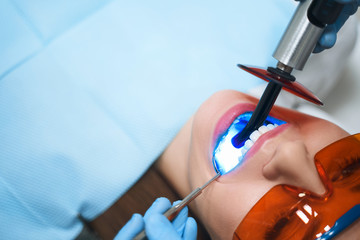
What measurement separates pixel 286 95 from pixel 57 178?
786mm

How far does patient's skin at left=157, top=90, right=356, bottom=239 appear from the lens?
0.60 meters

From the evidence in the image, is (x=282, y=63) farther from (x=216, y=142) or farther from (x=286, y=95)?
(x=286, y=95)

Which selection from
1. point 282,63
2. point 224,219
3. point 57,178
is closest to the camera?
point 282,63

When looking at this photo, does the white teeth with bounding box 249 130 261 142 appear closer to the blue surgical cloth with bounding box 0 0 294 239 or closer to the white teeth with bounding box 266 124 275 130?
the white teeth with bounding box 266 124 275 130

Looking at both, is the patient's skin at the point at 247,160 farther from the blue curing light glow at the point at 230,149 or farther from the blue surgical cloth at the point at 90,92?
the blue surgical cloth at the point at 90,92

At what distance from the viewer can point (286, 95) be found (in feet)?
3.34

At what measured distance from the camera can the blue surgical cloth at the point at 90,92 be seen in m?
0.85

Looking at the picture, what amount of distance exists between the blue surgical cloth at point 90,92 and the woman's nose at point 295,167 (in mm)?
390

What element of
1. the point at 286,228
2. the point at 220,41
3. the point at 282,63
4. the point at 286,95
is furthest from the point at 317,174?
the point at 220,41

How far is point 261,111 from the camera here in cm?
62

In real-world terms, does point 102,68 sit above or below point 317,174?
above

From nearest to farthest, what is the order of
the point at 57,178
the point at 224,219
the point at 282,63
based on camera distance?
1. the point at 282,63
2. the point at 224,219
3. the point at 57,178

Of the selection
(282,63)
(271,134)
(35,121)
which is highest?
(35,121)

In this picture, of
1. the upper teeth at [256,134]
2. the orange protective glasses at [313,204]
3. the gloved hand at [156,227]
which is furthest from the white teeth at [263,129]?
the gloved hand at [156,227]
